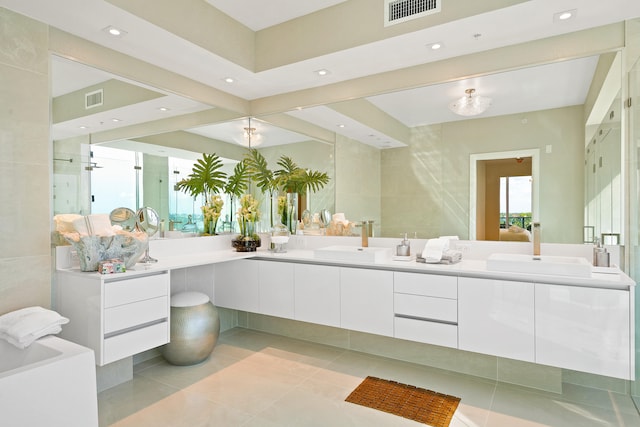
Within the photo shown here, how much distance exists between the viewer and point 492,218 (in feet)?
9.25

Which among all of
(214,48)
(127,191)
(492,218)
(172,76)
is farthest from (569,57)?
(127,191)

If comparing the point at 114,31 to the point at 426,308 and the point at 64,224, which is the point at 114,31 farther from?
the point at 426,308

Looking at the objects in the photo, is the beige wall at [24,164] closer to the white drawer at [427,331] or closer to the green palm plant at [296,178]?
the green palm plant at [296,178]

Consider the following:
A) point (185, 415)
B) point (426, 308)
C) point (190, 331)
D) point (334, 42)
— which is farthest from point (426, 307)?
point (334, 42)

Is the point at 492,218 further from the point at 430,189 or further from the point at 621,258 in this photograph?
the point at 621,258

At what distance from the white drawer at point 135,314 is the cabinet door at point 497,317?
197 cm

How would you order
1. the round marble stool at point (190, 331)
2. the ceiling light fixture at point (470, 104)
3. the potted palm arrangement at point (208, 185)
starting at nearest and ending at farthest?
the ceiling light fixture at point (470, 104)
the round marble stool at point (190, 331)
the potted palm arrangement at point (208, 185)

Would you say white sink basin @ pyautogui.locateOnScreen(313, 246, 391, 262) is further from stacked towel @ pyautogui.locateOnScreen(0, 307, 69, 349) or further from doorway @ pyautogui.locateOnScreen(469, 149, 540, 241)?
stacked towel @ pyautogui.locateOnScreen(0, 307, 69, 349)

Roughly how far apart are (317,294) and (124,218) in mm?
1572

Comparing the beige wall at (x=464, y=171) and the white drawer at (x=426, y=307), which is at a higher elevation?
the beige wall at (x=464, y=171)

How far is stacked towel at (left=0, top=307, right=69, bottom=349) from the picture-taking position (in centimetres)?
193

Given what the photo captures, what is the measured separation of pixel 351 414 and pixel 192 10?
9.57ft

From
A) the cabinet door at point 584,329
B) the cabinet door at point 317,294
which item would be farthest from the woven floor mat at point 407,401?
the cabinet door at point 584,329

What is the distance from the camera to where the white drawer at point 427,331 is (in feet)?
8.21
